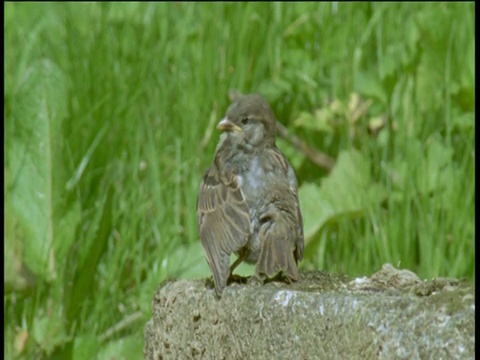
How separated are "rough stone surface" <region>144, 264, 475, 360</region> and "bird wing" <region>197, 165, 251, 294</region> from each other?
13 centimetres

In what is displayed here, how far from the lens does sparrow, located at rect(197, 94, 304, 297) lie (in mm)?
3309

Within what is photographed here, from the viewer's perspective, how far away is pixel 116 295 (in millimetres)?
4660

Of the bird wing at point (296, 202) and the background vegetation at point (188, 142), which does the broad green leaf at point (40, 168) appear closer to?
the background vegetation at point (188, 142)

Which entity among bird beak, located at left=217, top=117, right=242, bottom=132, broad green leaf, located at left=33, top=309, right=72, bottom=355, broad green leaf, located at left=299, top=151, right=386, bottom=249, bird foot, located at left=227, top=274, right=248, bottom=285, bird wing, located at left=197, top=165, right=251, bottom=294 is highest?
bird beak, located at left=217, top=117, right=242, bottom=132

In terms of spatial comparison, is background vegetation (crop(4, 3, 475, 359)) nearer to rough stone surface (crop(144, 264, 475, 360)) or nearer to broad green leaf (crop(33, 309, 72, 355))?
broad green leaf (crop(33, 309, 72, 355))

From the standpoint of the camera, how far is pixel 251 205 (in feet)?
11.3

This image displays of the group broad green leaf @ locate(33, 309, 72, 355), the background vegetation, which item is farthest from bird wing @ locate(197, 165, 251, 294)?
broad green leaf @ locate(33, 309, 72, 355)

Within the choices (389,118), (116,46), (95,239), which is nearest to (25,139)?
(95,239)

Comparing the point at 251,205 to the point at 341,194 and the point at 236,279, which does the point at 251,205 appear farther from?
the point at 341,194

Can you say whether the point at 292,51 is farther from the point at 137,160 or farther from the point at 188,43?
the point at 137,160

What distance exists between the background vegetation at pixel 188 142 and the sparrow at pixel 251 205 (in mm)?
581

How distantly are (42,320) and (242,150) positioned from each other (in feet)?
4.44

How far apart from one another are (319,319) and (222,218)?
3.05 ft

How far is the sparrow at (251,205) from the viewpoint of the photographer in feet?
10.9
